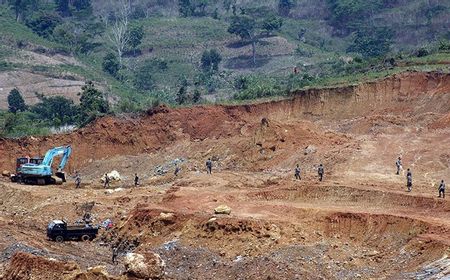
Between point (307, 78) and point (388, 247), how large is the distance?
3713 cm

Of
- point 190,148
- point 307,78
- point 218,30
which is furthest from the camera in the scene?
point 218,30

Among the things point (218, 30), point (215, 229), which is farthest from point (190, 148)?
point (218, 30)

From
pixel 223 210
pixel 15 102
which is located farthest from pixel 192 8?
pixel 223 210

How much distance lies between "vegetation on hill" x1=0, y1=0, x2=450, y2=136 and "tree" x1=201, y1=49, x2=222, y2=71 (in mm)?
116

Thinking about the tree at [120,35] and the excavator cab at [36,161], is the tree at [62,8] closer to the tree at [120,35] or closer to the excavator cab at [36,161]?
the tree at [120,35]

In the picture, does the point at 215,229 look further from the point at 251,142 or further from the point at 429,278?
the point at 251,142

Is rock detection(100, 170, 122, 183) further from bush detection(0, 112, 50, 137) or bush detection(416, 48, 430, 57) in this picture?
bush detection(416, 48, 430, 57)

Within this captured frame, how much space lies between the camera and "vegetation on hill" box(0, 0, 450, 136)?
96625 mm

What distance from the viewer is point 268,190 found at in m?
44.1

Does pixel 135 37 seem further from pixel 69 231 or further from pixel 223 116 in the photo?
pixel 69 231

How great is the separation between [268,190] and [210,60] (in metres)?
60.3

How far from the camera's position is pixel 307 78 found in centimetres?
6981

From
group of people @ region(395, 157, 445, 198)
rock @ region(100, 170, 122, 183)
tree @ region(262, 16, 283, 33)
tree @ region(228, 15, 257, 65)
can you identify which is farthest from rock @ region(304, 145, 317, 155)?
tree @ region(262, 16, 283, 33)

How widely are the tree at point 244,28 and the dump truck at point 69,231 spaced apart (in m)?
66.1
